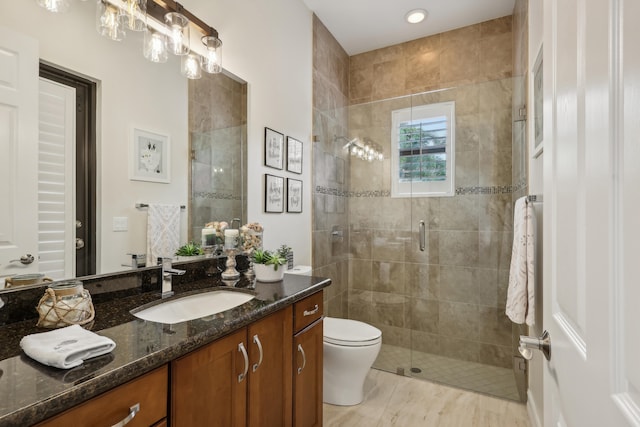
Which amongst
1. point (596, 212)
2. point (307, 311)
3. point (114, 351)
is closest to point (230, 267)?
point (307, 311)

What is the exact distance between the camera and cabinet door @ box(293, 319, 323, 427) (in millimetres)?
1459

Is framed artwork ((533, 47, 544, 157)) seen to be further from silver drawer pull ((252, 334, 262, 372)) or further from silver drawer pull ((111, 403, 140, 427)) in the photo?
silver drawer pull ((111, 403, 140, 427))

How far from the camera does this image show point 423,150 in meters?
2.94

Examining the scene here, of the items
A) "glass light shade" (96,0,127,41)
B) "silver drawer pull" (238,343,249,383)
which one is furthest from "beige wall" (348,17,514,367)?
"glass light shade" (96,0,127,41)

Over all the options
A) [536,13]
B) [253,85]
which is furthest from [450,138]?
[253,85]

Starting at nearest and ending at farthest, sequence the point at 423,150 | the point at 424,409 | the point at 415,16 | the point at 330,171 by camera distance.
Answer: the point at 424,409 < the point at 415,16 < the point at 423,150 < the point at 330,171

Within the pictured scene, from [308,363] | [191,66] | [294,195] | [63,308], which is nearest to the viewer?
[63,308]

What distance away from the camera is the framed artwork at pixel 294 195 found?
2.47 metres

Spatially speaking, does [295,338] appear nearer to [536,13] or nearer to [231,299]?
[231,299]

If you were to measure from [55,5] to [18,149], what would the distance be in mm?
522

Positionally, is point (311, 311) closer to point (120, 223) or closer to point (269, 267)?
point (269, 267)

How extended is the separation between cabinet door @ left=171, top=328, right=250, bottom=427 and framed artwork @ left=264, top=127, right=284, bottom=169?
4.53ft

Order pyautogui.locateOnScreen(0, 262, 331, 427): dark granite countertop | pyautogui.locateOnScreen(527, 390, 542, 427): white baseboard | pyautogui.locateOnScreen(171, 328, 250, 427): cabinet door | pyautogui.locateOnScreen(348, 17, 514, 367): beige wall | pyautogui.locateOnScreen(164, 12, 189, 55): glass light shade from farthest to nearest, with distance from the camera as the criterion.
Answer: pyautogui.locateOnScreen(348, 17, 514, 367): beige wall → pyautogui.locateOnScreen(527, 390, 542, 427): white baseboard → pyautogui.locateOnScreen(164, 12, 189, 55): glass light shade → pyautogui.locateOnScreen(171, 328, 250, 427): cabinet door → pyautogui.locateOnScreen(0, 262, 331, 427): dark granite countertop

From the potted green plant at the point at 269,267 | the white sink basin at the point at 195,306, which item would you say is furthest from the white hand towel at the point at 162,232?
the potted green plant at the point at 269,267
